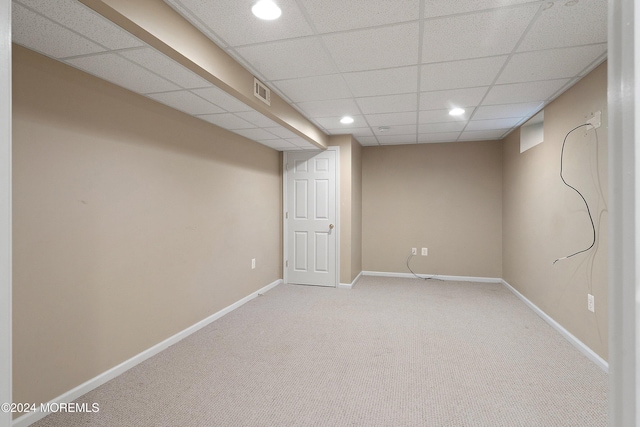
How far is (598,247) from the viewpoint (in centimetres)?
244

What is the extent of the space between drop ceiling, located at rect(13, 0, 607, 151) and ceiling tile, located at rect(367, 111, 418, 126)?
0.26 metres

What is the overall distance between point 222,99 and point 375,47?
1212 millimetres

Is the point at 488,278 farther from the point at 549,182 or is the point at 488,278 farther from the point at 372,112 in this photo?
the point at 372,112

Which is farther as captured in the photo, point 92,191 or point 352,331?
point 352,331

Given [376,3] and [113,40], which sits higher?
[376,3]

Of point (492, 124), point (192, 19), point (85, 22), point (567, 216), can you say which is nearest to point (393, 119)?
point (492, 124)

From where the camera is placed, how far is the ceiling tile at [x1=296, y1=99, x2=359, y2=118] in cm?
325

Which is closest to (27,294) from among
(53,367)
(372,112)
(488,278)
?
(53,367)

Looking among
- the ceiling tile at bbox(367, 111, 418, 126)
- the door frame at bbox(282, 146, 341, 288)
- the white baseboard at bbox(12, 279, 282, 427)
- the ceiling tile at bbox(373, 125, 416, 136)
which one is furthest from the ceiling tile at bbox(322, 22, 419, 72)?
the white baseboard at bbox(12, 279, 282, 427)

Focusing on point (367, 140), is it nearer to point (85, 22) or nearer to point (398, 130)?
point (398, 130)

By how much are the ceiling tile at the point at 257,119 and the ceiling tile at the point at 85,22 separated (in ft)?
4.09

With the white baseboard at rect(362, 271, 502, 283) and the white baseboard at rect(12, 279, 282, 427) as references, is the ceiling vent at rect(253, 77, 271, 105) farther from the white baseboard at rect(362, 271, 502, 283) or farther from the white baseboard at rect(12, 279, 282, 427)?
the white baseboard at rect(362, 271, 502, 283)

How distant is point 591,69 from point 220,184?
3.36 metres

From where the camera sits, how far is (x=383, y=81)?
269 centimetres
